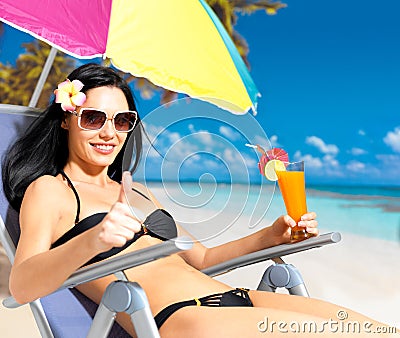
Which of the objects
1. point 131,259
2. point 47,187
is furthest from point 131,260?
point 47,187

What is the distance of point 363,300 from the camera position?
7559 millimetres

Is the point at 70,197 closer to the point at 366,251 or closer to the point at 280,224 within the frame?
the point at 280,224

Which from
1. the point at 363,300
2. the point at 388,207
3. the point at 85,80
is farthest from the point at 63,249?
the point at 388,207

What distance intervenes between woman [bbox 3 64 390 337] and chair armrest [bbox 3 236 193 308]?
4cm

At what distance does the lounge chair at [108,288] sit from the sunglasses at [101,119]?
350mm

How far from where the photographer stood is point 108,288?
5.46 feet

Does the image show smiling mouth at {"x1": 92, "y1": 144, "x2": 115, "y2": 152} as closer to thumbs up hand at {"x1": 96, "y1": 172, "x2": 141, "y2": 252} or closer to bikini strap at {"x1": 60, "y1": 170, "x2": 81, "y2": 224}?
bikini strap at {"x1": 60, "y1": 170, "x2": 81, "y2": 224}

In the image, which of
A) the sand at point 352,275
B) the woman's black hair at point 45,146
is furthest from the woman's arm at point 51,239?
the sand at point 352,275

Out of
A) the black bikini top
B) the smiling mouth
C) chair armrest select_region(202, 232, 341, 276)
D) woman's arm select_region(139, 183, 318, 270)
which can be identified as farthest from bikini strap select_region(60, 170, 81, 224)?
chair armrest select_region(202, 232, 341, 276)

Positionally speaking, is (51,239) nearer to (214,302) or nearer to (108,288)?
(108,288)

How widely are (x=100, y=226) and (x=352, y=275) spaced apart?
25.5ft

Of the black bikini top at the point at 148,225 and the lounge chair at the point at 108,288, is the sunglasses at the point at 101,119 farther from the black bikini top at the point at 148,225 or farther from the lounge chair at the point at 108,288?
the lounge chair at the point at 108,288

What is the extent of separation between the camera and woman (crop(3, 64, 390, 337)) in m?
1.76

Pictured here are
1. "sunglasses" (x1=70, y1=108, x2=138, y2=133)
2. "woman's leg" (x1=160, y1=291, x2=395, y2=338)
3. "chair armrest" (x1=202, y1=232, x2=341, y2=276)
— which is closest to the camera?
"woman's leg" (x1=160, y1=291, x2=395, y2=338)
